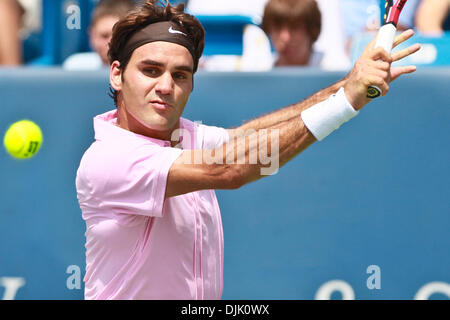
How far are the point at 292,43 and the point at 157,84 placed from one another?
1837 millimetres

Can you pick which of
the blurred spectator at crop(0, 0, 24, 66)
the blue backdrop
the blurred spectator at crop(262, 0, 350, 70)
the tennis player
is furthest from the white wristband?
the blurred spectator at crop(0, 0, 24, 66)

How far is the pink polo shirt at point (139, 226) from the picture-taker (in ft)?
9.11

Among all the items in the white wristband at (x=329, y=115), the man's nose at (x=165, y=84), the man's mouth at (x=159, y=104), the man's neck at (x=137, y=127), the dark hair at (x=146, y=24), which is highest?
the dark hair at (x=146, y=24)

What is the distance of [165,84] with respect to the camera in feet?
9.40

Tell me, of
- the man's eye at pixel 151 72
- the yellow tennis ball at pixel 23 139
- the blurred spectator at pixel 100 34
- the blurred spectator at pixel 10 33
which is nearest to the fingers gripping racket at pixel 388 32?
the man's eye at pixel 151 72

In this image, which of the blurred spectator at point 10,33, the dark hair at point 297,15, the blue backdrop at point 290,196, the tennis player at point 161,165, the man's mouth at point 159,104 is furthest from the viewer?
the blurred spectator at point 10,33

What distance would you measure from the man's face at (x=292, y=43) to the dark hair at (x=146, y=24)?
1.48 meters

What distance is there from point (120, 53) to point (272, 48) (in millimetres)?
1938

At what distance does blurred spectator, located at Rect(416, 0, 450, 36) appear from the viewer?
198 inches

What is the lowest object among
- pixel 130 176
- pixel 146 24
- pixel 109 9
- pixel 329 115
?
pixel 130 176

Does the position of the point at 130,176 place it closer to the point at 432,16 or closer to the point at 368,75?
the point at 368,75

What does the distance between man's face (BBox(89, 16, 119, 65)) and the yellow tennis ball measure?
0.74 metres

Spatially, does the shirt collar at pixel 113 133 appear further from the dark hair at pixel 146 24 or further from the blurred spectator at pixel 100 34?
the blurred spectator at pixel 100 34

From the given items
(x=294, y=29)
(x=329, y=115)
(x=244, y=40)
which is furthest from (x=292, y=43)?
(x=329, y=115)
